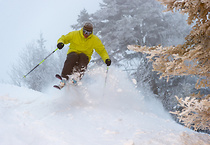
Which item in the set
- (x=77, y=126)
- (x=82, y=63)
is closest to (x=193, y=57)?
(x=77, y=126)

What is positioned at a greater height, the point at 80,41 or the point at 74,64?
the point at 80,41

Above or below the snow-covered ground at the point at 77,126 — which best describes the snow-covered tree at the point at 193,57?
above

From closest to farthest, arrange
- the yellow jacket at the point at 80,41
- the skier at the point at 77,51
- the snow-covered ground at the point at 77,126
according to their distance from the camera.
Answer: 1. the snow-covered ground at the point at 77,126
2. the skier at the point at 77,51
3. the yellow jacket at the point at 80,41

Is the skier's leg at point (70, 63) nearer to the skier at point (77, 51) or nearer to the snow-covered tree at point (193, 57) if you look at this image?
the skier at point (77, 51)

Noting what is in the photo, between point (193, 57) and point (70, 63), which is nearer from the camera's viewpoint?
point (193, 57)

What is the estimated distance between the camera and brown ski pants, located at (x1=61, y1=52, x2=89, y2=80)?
5.19m

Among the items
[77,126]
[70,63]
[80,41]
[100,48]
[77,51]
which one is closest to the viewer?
[77,126]

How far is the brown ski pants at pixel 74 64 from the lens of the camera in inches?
204

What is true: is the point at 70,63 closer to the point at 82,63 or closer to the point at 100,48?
the point at 82,63

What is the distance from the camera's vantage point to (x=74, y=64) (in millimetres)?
5301

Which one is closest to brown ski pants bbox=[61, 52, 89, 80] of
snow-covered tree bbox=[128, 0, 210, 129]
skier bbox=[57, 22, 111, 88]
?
skier bbox=[57, 22, 111, 88]

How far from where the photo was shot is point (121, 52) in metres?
14.3

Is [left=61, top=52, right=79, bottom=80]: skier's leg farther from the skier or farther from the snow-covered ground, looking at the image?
the snow-covered ground

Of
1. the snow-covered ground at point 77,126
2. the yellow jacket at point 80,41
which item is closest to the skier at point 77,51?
the yellow jacket at point 80,41
